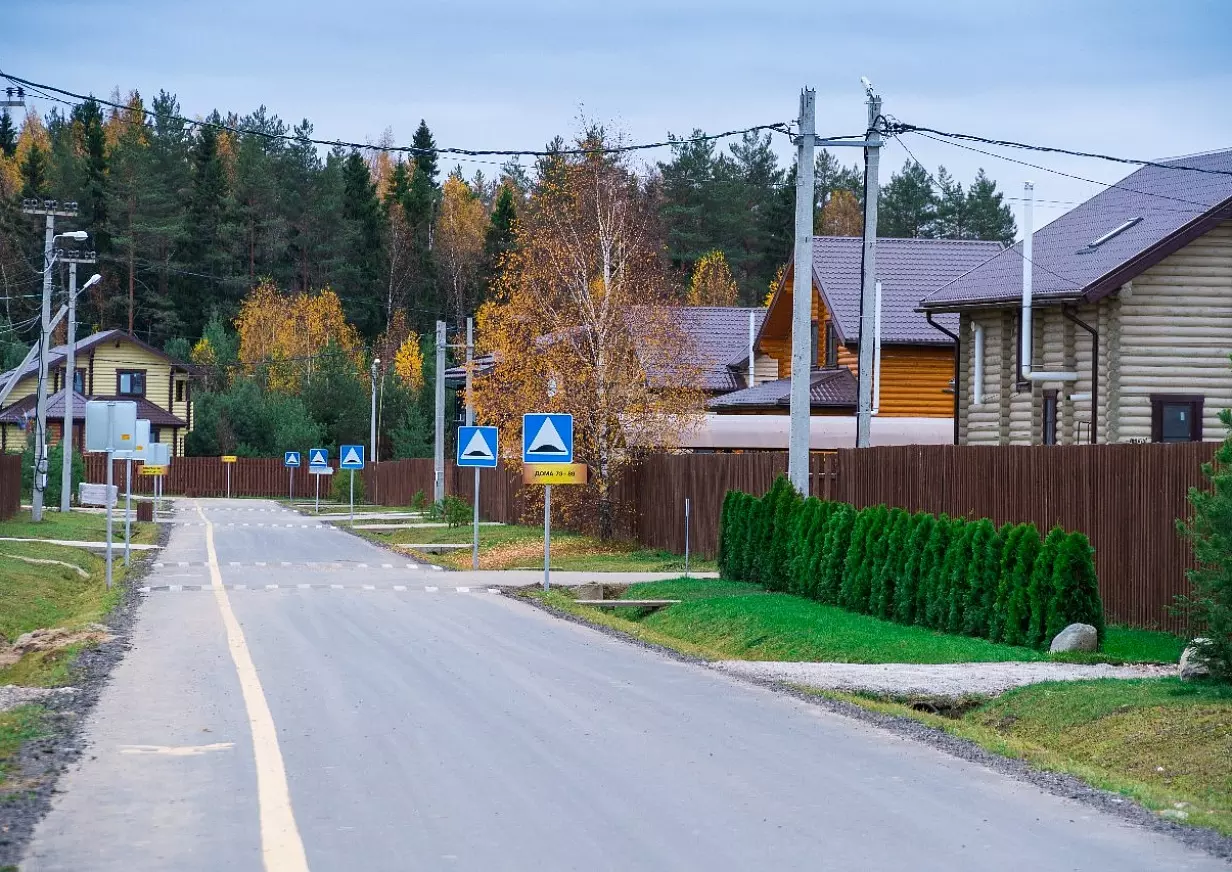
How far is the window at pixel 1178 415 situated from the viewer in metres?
31.7

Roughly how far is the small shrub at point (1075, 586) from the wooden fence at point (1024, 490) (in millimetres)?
1387

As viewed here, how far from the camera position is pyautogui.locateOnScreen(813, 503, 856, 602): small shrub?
2375cm

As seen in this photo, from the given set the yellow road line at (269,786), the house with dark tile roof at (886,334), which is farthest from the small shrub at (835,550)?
the house with dark tile roof at (886,334)

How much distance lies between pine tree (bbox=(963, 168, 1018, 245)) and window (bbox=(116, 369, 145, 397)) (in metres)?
50.5

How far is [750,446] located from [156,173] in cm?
7781

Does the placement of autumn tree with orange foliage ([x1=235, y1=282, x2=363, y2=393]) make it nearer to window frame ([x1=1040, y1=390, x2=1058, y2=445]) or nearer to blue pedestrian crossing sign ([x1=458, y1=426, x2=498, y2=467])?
blue pedestrian crossing sign ([x1=458, y1=426, x2=498, y2=467])

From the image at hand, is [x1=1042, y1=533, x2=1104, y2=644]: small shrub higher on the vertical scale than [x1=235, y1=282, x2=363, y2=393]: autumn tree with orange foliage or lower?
lower

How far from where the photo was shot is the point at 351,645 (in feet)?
61.4

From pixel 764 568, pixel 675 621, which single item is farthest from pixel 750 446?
pixel 675 621

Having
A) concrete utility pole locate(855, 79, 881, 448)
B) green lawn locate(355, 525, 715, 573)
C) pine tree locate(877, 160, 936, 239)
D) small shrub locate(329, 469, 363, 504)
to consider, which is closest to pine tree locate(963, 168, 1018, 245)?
pine tree locate(877, 160, 936, 239)

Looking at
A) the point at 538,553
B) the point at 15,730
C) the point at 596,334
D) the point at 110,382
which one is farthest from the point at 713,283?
the point at 15,730

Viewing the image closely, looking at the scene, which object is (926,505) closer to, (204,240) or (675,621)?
(675,621)

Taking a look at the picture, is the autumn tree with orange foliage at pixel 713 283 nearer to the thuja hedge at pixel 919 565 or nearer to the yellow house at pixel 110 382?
the yellow house at pixel 110 382

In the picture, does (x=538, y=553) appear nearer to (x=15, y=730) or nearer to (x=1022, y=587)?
(x=1022, y=587)
